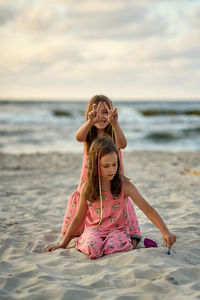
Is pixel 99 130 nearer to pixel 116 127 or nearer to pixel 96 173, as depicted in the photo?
pixel 116 127

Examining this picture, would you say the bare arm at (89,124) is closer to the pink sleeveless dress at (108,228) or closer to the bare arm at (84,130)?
the bare arm at (84,130)

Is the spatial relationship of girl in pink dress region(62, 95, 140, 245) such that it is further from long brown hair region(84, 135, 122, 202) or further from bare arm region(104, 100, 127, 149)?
long brown hair region(84, 135, 122, 202)

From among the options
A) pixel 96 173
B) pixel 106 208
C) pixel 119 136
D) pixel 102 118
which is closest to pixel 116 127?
pixel 119 136

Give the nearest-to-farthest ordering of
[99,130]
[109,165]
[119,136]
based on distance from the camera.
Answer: [109,165]
[119,136]
[99,130]

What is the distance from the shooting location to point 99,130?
3707mm

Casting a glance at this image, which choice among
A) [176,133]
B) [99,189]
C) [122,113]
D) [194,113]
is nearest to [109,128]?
[99,189]

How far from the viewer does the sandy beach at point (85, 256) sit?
2.48 meters

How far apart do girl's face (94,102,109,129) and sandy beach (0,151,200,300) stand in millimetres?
1231

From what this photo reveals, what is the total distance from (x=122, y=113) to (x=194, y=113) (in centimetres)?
753

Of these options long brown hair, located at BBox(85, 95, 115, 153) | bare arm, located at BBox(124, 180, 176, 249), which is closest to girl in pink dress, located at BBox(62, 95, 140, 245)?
long brown hair, located at BBox(85, 95, 115, 153)

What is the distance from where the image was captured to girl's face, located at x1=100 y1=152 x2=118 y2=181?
316 cm

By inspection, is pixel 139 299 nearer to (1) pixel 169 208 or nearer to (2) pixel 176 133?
(1) pixel 169 208

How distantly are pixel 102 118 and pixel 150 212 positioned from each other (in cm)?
103

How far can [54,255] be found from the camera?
323cm
